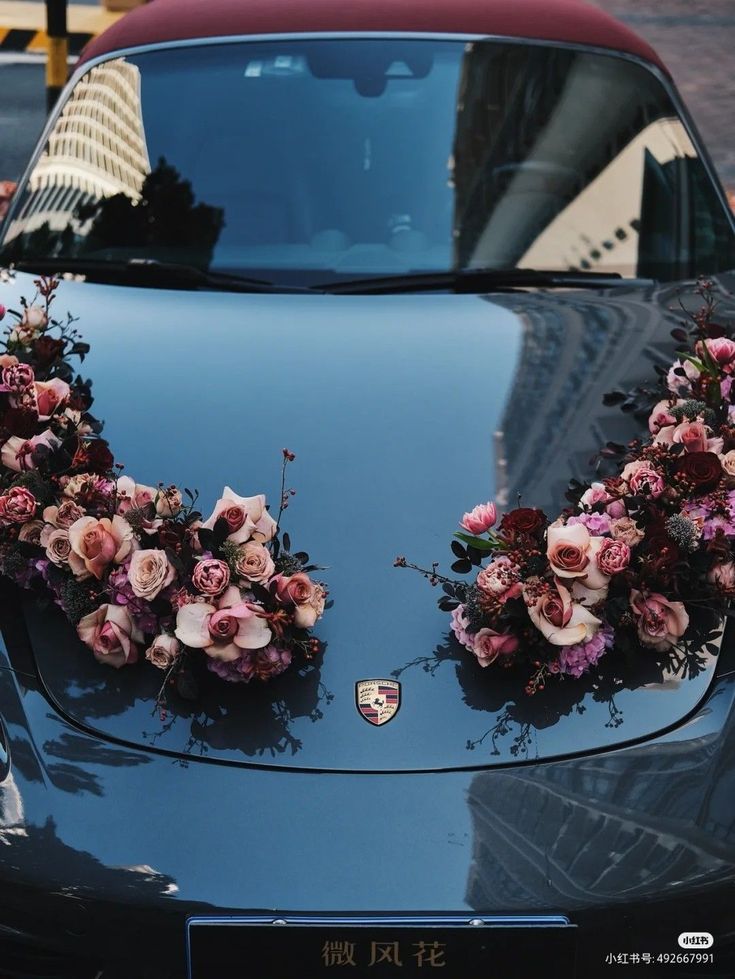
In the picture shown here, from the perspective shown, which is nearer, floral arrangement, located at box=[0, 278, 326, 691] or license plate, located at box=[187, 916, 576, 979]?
license plate, located at box=[187, 916, 576, 979]

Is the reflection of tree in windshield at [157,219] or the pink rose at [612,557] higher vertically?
the reflection of tree in windshield at [157,219]

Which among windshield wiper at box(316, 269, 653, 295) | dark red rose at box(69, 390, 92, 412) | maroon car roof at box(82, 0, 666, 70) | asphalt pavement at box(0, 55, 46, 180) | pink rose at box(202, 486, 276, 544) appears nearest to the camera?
pink rose at box(202, 486, 276, 544)

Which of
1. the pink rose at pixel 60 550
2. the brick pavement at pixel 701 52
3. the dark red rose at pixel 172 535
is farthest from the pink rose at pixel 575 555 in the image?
the brick pavement at pixel 701 52

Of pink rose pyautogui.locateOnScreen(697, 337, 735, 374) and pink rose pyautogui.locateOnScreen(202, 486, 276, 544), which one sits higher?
pink rose pyautogui.locateOnScreen(697, 337, 735, 374)

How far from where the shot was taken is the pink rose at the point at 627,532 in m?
2.21

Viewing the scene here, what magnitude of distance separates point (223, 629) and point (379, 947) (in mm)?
497

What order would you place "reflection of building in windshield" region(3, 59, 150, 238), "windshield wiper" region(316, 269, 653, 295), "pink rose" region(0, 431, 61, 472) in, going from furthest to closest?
"reflection of building in windshield" region(3, 59, 150, 238)
"windshield wiper" region(316, 269, 653, 295)
"pink rose" region(0, 431, 61, 472)

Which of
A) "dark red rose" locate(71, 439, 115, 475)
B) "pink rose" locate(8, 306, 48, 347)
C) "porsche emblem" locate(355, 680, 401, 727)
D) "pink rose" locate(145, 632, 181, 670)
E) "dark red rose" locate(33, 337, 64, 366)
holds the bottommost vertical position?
"porsche emblem" locate(355, 680, 401, 727)

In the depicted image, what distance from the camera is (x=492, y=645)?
211cm

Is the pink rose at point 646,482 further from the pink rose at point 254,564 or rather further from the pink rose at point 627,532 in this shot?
the pink rose at point 254,564

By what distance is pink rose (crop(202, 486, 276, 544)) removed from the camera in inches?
85.7

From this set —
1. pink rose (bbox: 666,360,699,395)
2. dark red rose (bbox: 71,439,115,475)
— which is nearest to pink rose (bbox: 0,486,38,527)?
dark red rose (bbox: 71,439,115,475)

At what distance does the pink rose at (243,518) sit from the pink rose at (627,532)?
53cm

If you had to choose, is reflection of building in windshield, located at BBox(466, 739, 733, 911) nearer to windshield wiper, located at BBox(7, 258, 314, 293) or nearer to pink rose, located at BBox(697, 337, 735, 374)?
pink rose, located at BBox(697, 337, 735, 374)
